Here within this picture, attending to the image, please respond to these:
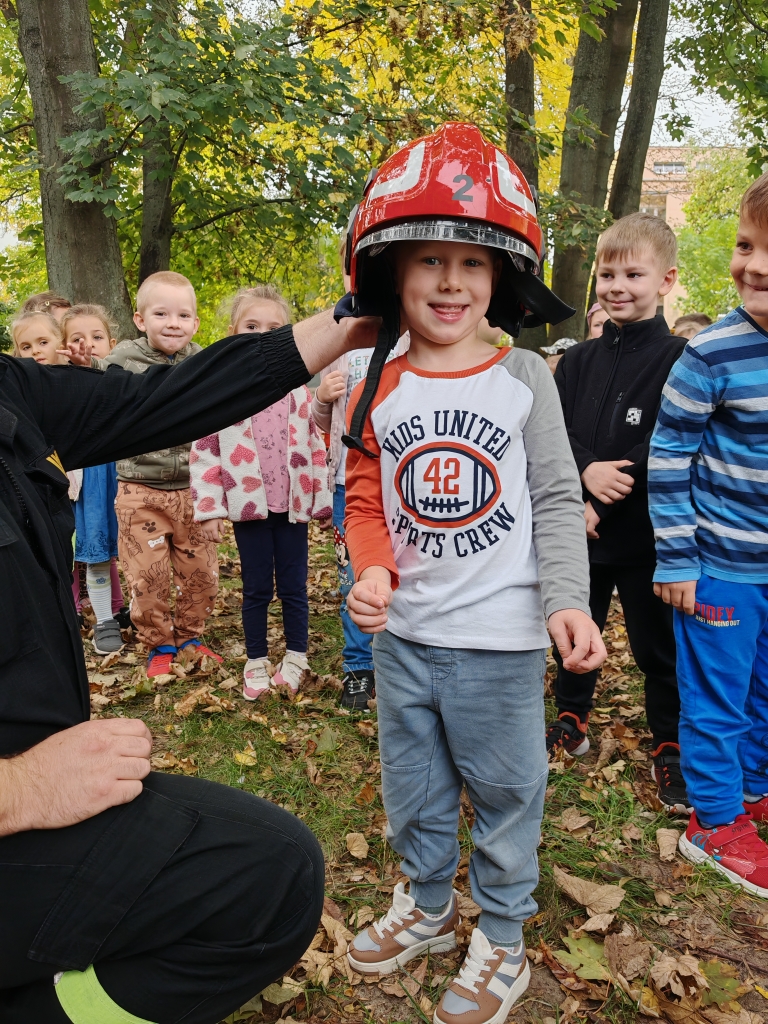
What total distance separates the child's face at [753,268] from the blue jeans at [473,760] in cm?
148

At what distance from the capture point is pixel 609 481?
3232 millimetres

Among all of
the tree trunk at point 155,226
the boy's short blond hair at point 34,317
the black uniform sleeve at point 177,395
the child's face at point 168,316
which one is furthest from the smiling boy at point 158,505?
the tree trunk at point 155,226

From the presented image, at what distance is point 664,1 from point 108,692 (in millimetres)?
10512

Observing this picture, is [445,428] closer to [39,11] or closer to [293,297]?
[39,11]

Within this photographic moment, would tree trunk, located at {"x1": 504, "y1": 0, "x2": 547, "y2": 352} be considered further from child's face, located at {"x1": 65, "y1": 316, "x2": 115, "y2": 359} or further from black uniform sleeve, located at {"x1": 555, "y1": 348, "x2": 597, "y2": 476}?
black uniform sleeve, located at {"x1": 555, "y1": 348, "x2": 597, "y2": 476}

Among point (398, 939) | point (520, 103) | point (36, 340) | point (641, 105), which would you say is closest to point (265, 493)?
point (36, 340)

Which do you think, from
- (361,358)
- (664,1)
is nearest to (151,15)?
(361,358)

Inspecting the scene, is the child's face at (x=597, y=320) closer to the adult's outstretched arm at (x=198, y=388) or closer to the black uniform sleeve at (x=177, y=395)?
the adult's outstretched arm at (x=198, y=388)

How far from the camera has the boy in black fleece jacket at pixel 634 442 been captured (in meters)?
3.29

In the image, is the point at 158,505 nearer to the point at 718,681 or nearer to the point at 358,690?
the point at 358,690

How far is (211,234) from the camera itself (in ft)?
35.8

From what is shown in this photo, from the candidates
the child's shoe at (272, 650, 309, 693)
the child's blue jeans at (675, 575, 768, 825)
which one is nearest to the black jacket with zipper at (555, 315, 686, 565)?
the child's blue jeans at (675, 575, 768, 825)

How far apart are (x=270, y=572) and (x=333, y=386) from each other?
114 centimetres

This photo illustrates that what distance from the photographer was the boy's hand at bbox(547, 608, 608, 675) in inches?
71.7
